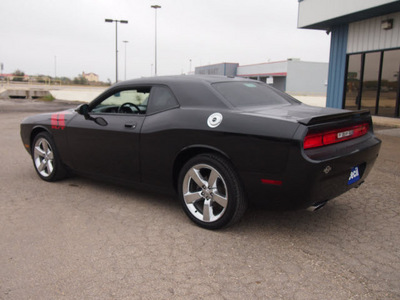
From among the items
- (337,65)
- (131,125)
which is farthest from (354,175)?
(337,65)

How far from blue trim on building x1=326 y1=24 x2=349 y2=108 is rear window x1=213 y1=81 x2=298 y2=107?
11.2m

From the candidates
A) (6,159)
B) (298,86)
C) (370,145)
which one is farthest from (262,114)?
(298,86)

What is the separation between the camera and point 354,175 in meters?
3.46

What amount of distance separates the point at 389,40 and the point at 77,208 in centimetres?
1197

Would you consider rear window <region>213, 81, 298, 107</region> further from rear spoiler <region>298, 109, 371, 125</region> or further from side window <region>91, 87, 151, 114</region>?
side window <region>91, 87, 151, 114</region>

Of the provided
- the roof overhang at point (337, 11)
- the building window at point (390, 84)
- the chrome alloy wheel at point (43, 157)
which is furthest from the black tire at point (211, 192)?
the building window at point (390, 84)

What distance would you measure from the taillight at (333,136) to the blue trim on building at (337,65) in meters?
11.7

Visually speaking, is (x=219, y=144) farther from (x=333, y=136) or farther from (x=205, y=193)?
(x=333, y=136)

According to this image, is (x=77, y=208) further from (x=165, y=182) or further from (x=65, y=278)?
(x=65, y=278)

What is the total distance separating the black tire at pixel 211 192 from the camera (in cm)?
330

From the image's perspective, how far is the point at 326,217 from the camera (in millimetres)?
3893

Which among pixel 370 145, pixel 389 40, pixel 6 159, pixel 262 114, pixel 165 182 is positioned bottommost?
pixel 6 159

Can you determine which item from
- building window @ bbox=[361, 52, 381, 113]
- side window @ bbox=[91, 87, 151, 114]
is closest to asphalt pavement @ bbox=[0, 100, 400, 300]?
side window @ bbox=[91, 87, 151, 114]

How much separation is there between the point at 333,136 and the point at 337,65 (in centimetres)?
1265
